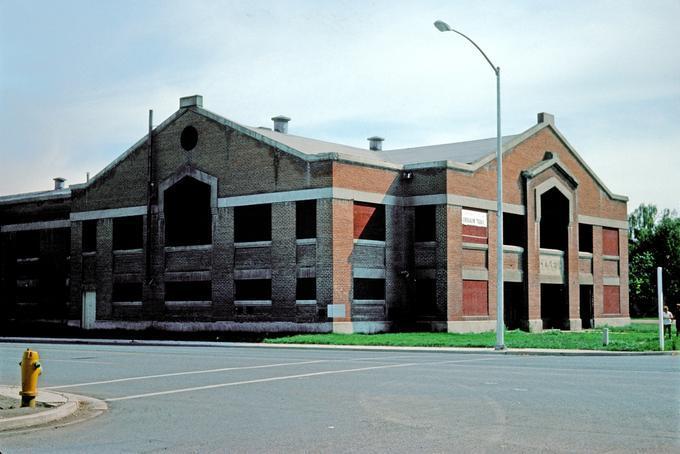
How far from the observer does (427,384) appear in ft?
55.7

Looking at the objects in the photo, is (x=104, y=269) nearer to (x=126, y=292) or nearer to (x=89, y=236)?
(x=126, y=292)

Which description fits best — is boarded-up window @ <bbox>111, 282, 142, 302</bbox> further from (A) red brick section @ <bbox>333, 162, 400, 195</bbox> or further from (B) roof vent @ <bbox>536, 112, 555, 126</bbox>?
(B) roof vent @ <bbox>536, 112, 555, 126</bbox>

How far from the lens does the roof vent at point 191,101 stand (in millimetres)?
48812

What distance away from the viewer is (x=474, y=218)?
4700 cm

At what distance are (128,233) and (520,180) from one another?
22.9 meters

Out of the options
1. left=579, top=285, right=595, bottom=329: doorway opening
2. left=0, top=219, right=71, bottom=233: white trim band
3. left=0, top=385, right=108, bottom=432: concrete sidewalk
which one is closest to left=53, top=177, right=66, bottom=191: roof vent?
left=0, top=219, right=71, bottom=233: white trim band

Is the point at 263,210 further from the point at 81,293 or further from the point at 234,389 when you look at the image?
the point at 234,389

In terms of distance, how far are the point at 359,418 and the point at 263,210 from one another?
110 feet

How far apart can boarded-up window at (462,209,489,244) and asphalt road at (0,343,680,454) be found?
23.6 m

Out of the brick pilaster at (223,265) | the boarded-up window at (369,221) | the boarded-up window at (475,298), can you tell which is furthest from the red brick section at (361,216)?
the brick pilaster at (223,265)

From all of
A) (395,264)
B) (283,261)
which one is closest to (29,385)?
(283,261)

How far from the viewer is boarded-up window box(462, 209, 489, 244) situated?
46375 millimetres

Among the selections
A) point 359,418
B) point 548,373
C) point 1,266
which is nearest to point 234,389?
point 359,418

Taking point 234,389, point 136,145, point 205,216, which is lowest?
point 234,389
